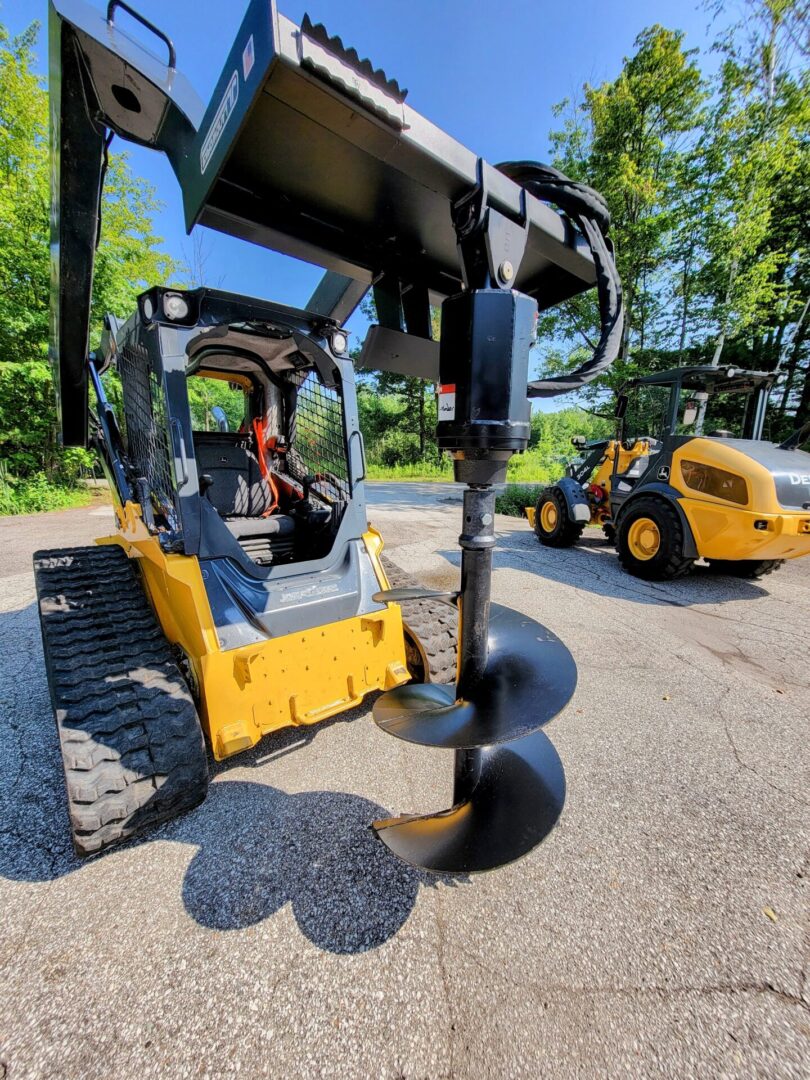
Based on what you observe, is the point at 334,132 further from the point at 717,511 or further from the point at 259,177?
the point at 717,511

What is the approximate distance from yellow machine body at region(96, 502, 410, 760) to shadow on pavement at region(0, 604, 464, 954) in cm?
31

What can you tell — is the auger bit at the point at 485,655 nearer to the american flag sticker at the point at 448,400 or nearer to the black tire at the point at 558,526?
the american flag sticker at the point at 448,400

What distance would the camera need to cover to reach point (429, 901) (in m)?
1.49

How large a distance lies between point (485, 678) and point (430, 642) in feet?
3.82

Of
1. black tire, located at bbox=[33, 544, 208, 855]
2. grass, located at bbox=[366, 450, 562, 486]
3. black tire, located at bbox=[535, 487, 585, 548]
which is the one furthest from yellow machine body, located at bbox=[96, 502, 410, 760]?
grass, located at bbox=[366, 450, 562, 486]

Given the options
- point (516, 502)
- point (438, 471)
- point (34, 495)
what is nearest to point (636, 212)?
point (516, 502)

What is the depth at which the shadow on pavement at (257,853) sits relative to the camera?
1438 millimetres

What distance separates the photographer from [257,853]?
5.42ft

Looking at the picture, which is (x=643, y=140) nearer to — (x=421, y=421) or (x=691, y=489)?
(x=691, y=489)

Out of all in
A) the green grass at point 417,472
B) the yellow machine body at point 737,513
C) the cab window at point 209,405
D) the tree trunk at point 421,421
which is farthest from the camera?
the tree trunk at point 421,421

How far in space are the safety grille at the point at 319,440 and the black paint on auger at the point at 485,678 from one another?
4.78 ft

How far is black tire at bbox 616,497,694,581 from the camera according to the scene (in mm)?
4711

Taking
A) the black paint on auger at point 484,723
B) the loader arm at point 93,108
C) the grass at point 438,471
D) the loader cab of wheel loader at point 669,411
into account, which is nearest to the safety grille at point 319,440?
the loader arm at point 93,108

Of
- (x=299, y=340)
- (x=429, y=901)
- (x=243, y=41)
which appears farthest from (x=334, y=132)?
(x=429, y=901)
